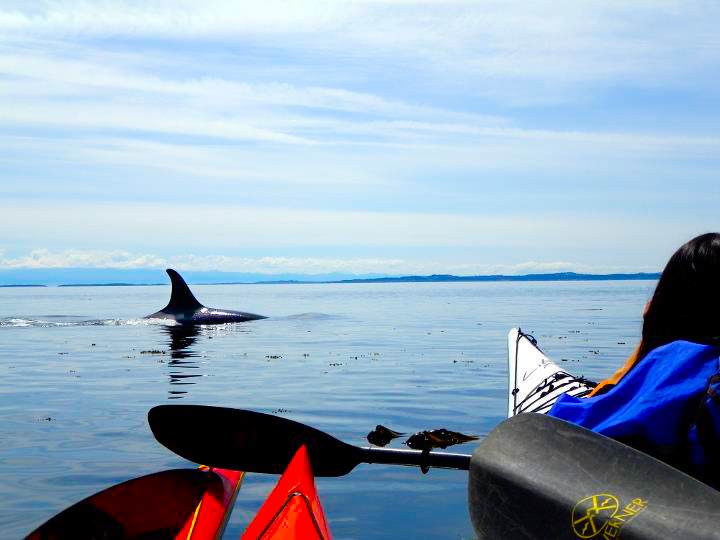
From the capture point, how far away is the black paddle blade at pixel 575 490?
160 inches

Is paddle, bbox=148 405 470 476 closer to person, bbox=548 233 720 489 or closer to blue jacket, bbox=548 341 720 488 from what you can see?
person, bbox=548 233 720 489

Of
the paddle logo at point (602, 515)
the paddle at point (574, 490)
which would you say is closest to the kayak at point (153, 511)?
the paddle at point (574, 490)

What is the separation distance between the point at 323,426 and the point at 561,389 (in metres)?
3.70

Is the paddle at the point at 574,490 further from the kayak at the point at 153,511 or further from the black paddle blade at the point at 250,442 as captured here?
the black paddle blade at the point at 250,442

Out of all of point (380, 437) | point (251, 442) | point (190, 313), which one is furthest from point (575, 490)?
point (190, 313)

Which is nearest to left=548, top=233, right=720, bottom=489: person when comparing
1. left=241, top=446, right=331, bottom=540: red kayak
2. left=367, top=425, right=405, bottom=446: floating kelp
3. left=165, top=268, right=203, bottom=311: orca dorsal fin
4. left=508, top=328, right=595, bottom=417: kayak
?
left=241, top=446, right=331, bottom=540: red kayak

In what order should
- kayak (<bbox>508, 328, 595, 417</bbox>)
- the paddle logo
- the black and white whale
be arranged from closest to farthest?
the paddle logo
kayak (<bbox>508, 328, 595, 417</bbox>)
the black and white whale

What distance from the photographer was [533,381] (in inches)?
449

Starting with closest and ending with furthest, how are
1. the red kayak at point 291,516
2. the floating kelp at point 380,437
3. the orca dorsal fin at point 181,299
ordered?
the red kayak at point 291,516 → the floating kelp at point 380,437 → the orca dorsal fin at point 181,299

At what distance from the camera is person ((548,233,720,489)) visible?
4.05 metres

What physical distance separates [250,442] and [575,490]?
13.1 ft

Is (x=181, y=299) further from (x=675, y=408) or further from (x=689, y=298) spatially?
(x=675, y=408)

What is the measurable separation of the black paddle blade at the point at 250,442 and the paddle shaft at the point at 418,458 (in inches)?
5.7

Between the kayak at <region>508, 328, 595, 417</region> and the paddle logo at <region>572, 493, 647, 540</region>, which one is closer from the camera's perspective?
the paddle logo at <region>572, 493, 647, 540</region>
